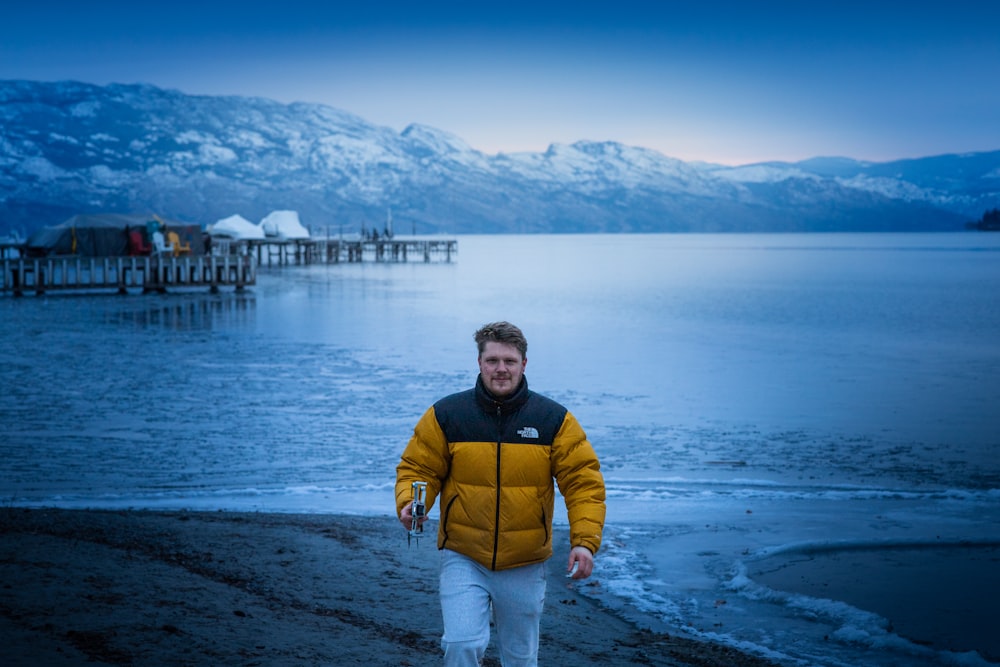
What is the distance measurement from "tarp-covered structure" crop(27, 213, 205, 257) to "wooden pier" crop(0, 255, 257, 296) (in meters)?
1.78

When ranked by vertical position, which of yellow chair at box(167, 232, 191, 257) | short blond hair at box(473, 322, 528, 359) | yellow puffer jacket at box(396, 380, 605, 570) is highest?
yellow chair at box(167, 232, 191, 257)

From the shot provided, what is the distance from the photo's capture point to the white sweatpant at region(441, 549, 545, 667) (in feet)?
15.5

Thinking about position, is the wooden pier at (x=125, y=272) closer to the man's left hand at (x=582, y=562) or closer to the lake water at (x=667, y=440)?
the lake water at (x=667, y=440)

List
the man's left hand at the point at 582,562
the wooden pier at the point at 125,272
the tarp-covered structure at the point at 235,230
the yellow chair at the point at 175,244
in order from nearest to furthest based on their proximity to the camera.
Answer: the man's left hand at the point at 582,562 < the wooden pier at the point at 125,272 < the yellow chair at the point at 175,244 < the tarp-covered structure at the point at 235,230

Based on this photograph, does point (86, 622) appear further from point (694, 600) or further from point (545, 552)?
point (694, 600)

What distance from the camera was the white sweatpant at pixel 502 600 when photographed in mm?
4715

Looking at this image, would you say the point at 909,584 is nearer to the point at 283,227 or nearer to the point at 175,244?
the point at 175,244

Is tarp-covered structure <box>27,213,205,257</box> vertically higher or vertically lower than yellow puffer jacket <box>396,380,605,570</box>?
higher

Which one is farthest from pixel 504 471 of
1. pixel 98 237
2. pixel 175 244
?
pixel 98 237

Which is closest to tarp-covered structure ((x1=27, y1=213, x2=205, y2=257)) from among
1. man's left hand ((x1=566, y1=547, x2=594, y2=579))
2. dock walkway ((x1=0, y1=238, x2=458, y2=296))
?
dock walkway ((x1=0, y1=238, x2=458, y2=296))

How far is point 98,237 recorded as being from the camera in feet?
180

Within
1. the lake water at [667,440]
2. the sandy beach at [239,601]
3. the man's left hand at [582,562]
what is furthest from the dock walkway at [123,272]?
the man's left hand at [582,562]

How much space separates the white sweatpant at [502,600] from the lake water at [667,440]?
3047mm

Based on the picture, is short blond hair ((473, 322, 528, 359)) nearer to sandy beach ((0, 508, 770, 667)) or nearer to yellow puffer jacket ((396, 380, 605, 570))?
yellow puffer jacket ((396, 380, 605, 570))
